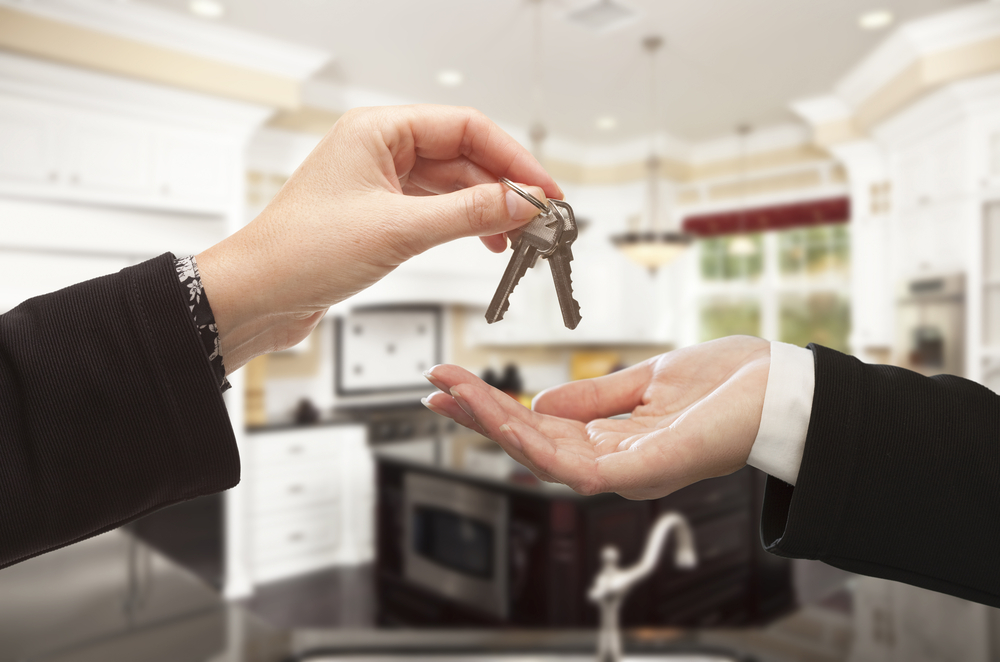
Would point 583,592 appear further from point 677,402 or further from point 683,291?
point 683,291

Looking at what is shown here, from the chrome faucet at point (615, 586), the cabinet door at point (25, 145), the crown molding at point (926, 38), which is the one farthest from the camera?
the crown molding at point (926, 38)

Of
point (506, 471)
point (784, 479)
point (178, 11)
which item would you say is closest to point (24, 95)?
point (178, 11)

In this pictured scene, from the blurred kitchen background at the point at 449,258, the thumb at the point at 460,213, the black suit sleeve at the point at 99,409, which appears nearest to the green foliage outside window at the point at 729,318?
the blurred kitchen background at the point at 449,258

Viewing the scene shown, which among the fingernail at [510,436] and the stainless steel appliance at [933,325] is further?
the stainless steel appliance at [933,325]

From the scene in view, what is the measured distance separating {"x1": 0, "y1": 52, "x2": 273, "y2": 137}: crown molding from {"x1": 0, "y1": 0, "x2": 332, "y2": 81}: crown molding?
21 centimetres

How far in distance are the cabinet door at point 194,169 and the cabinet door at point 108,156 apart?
8cm

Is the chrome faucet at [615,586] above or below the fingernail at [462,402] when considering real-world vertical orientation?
below

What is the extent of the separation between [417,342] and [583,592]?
306 centimetres

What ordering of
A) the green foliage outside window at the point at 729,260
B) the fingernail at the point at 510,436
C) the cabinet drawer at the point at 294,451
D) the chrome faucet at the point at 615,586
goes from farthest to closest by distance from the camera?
the green foliage outside window at the point at 729,260 < the cabinet drawer at the point at 294,451 < the chrome faucet at the point at 615,586 < the fingernail at the point at 510,436

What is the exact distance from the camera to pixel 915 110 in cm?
375

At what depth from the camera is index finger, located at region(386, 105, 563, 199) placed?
69 centimetres

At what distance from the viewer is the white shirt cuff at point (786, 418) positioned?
63 cm

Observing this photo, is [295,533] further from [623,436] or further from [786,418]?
[786,418]

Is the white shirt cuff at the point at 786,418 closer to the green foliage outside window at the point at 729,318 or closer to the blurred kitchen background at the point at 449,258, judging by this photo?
the blurred kitchen background at the point at 449,258
